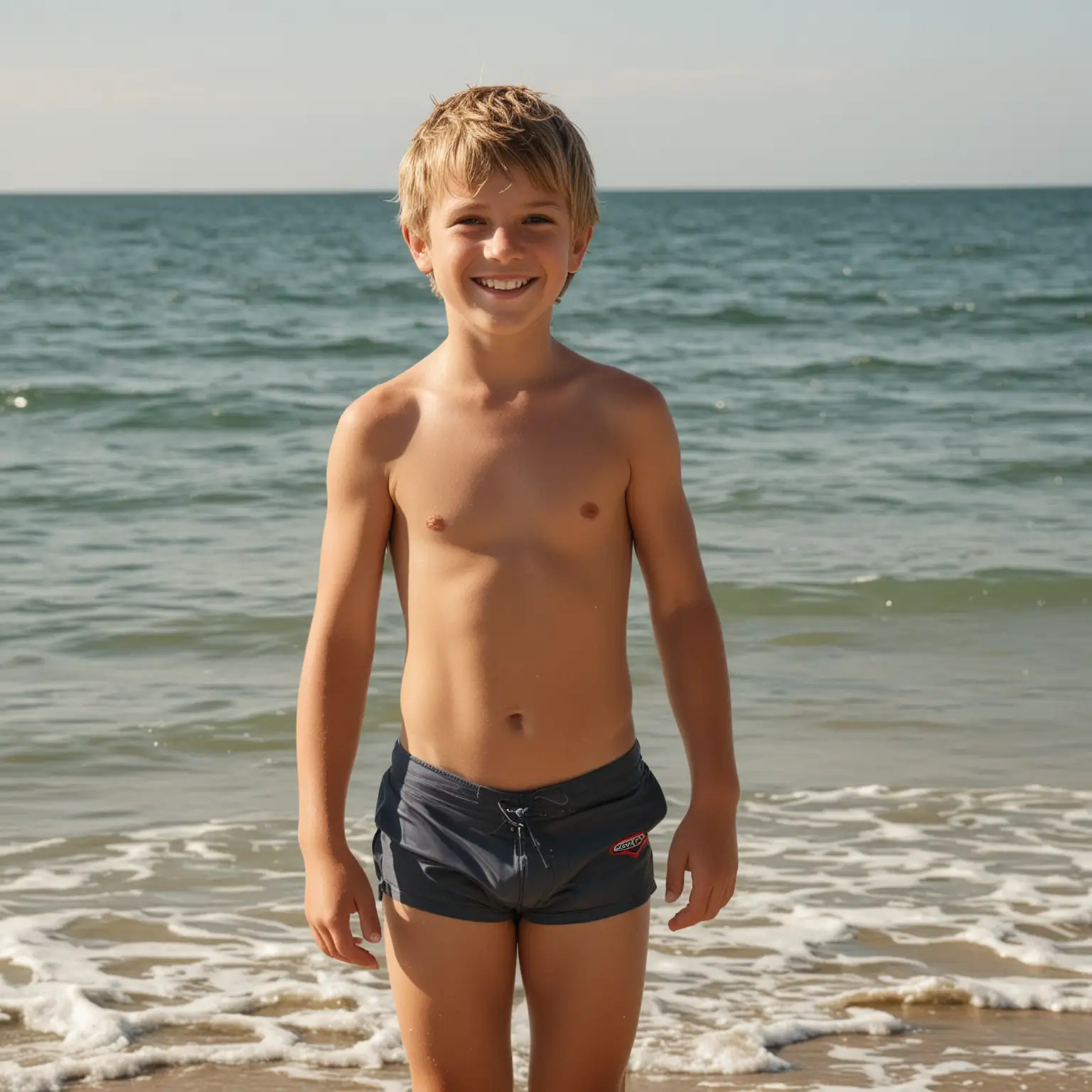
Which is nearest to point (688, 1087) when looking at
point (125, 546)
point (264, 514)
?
point (125, 546)

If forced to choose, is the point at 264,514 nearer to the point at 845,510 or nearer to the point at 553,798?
the point at 845,510

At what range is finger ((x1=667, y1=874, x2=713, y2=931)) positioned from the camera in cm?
234

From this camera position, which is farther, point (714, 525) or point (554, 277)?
point (714, 525)

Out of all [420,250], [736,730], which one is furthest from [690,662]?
[736,730]

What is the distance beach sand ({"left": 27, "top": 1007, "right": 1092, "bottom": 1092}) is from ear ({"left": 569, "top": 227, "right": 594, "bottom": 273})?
6.20 feet

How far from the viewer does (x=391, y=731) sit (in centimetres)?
595

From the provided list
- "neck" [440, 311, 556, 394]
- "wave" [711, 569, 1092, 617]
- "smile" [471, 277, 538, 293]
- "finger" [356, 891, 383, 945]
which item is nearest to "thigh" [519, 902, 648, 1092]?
"finger" [356, 891, 383, 945]

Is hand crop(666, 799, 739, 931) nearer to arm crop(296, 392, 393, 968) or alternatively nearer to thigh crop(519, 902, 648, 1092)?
thigh crop(519, 902, 648, 1092)

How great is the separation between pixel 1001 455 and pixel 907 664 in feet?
18.0

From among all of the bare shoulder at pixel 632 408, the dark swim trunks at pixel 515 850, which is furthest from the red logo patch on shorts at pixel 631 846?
the bare shoulder at pixel 632 408

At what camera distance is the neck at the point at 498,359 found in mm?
2344

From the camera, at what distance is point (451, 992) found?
227 centimetres

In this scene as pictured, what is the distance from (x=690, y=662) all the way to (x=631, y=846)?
0.95 feet

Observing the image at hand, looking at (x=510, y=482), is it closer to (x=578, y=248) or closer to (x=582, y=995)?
(x=578, y=248)
